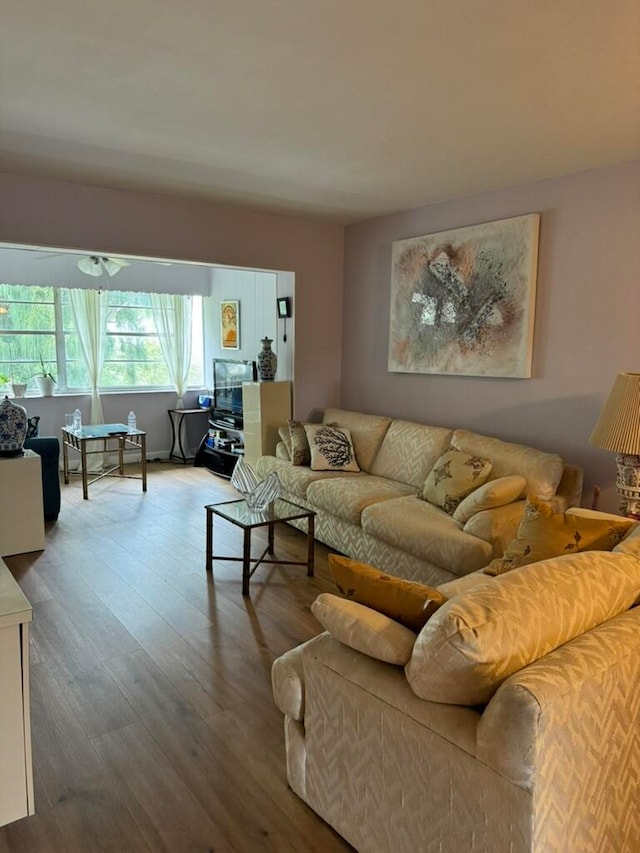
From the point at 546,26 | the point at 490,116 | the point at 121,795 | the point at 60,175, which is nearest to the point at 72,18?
the point at 546,26

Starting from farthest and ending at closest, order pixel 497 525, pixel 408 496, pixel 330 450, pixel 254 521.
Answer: pixel 330 450 < pixel 408 496 < pixel 254 521 < pixel 497 525

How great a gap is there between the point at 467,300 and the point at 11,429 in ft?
10.7

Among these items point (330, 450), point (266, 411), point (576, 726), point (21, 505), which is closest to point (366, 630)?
point (576, 726)

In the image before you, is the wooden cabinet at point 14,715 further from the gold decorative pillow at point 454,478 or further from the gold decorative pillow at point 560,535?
the gold decorative pillow at point 454,478

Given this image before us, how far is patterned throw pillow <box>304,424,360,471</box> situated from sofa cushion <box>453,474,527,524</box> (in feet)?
4.30

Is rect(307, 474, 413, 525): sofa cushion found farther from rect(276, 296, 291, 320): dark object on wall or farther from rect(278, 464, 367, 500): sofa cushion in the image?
rect(276, 296, 291, 320): dark object on wall

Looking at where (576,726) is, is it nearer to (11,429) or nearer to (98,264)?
(11,429)

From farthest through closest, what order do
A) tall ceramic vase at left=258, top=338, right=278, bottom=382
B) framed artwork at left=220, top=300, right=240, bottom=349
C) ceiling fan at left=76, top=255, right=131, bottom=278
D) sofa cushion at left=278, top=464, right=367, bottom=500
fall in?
framed artwork at left=220, top=300, right=240, bottom=349 < ceiling fan at left=76, top=255, right=131, bottom=278 < tall ceramic vase at left=258, top=338, right=278, bottom=382 < sofa cushion at left=278, top=464, right=367, bottom=500

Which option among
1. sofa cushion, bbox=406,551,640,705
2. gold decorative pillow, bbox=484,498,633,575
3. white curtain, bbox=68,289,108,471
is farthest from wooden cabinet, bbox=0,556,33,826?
white curtain, bbox=68,289,108,471

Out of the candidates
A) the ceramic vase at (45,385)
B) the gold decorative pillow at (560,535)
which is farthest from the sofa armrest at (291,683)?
the ceramic vase at (45,385)

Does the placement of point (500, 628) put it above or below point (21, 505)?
above

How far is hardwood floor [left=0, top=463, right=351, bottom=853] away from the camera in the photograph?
1836 millimetres

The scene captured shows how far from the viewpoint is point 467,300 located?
4223 mm

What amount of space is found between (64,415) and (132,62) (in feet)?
16.4
